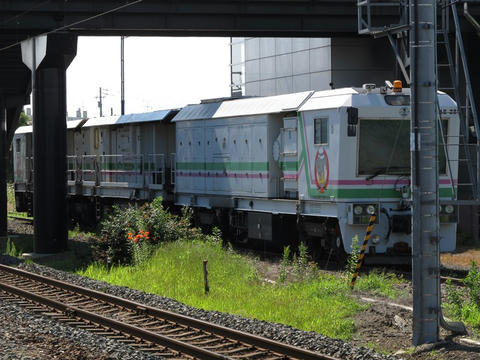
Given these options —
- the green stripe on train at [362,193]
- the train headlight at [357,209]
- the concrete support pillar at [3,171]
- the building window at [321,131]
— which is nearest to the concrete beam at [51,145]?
the building window at [321,131]

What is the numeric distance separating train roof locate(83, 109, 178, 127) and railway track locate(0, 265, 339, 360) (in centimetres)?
1023

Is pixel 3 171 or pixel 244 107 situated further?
pixel 3 171

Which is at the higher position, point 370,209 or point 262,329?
point 370,209

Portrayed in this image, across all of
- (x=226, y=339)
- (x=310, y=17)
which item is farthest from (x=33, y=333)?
(x=310, y=17)

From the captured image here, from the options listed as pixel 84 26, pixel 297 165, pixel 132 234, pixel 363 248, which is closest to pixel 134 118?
pixel 84 26

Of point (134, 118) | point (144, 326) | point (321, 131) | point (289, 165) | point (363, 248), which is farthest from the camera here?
point (134, 118)

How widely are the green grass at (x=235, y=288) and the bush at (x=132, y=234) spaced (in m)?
0.36

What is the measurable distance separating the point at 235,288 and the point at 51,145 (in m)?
9.35

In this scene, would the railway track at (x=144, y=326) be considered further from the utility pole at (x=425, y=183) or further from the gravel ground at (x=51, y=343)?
the utility pole at (x=425, y=183)

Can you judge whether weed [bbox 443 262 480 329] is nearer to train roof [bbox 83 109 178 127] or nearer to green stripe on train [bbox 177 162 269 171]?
green stripe on train [bbox 177 162 269 171]

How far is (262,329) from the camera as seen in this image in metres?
11.2

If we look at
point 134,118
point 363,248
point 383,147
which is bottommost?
point 363,248

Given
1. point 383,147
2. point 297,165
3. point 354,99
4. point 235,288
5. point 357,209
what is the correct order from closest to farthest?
point 235,288, point 357,209, point 354,99, point 383,147, point 297,165

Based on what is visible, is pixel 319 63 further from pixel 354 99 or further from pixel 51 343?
pixel 51 343
